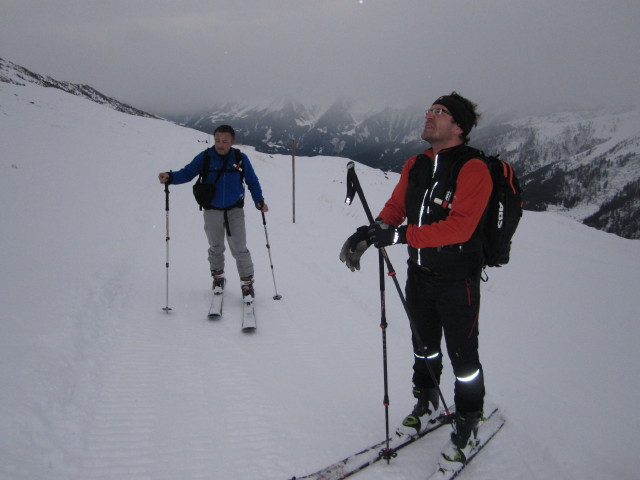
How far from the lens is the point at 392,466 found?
3057 millimetres

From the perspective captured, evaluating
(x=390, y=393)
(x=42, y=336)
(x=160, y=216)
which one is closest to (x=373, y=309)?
(x=390, y=393)

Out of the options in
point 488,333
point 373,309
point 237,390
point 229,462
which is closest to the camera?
point 229,462

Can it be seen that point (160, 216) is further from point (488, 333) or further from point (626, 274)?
point (626, 274)

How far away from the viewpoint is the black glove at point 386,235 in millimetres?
2900

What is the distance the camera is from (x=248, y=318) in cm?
548

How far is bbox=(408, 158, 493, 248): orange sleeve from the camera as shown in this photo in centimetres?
256

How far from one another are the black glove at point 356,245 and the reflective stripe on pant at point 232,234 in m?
3.04

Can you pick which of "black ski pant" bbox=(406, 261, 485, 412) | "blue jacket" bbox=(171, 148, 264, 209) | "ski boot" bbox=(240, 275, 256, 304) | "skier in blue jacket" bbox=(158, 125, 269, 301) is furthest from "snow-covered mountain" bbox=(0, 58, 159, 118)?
"black ski pant" bbox=(406, 261, 485, 412)

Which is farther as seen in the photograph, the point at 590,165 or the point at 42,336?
the point at 590,165

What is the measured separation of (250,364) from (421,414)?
210 cm

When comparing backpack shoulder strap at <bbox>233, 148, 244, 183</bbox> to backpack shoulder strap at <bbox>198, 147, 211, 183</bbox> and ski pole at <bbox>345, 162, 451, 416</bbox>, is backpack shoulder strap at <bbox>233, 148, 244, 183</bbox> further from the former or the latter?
Result: ski pole at <bbox>345, 162, 451, 416</bbox>

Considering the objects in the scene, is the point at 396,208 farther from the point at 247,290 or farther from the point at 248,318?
the point at 247,290

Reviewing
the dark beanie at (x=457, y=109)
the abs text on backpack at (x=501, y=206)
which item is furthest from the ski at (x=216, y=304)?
the dark beanie at (x=457, y=109)

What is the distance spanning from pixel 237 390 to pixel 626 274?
1395 cm
